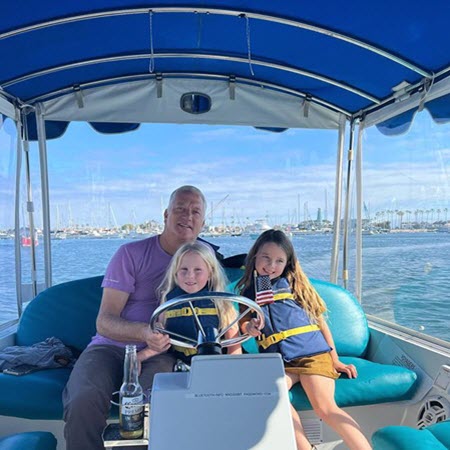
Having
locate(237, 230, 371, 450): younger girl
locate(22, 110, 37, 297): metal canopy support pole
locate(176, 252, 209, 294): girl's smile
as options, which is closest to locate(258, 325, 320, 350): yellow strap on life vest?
locate(237, 230, 371, 450): younger girl

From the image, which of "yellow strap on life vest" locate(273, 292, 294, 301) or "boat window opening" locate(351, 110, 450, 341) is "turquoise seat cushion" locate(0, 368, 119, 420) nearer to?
"yellow strap on life vest" locate(273, 292, 294, 301)

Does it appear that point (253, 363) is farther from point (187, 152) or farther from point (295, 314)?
point (187, 152)

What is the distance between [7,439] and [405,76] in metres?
3.14

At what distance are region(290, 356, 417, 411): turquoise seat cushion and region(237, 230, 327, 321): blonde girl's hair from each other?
0.45 metres

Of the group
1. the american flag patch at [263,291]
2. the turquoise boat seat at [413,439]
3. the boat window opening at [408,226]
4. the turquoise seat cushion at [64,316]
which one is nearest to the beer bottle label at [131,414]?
the turquoise boat seat at [413,439]

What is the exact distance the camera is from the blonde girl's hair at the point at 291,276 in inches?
117

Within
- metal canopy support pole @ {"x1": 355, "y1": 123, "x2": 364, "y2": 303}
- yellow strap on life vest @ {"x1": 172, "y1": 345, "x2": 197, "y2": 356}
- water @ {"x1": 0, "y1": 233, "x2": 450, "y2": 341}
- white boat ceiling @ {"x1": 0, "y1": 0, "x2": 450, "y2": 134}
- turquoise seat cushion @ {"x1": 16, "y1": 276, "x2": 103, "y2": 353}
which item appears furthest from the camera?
metal canopy support pole @ {"x1": 355, "y1": 123, "x2": 364, "y2": 303}

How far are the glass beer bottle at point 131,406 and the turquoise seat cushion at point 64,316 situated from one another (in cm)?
169

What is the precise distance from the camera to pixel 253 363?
1344mm

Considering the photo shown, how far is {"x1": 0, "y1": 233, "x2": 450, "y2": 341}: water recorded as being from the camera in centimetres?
369

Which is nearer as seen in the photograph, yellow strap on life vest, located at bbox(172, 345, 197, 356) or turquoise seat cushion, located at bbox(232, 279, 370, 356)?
yellow strap on life vest, located at bbox(172, 345, 197, 356)

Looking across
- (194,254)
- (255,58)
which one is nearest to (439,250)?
(255,58)

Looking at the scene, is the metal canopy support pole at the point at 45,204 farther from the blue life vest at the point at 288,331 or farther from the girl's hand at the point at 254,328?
the girl's hand at the point at 254,328

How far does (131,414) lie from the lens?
1.59 meters
